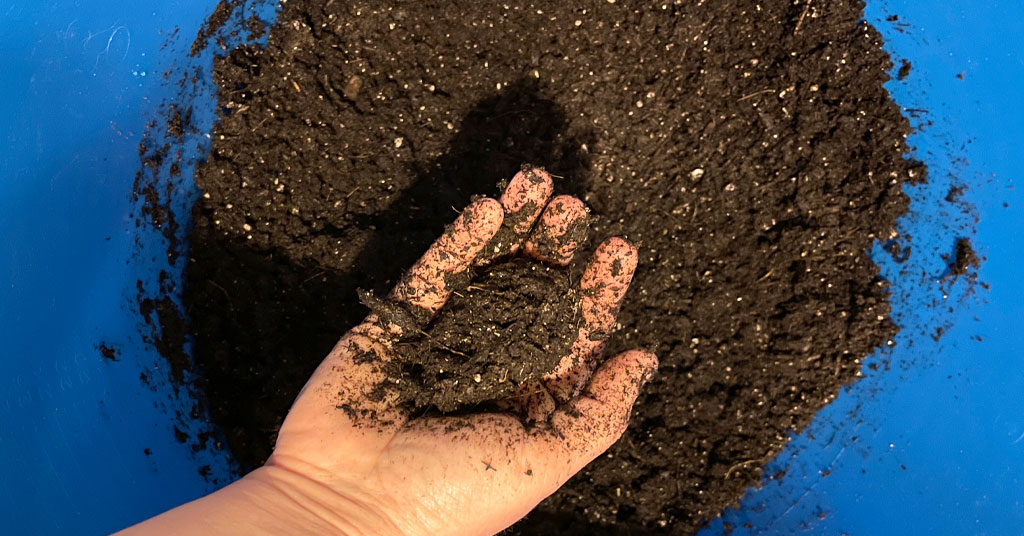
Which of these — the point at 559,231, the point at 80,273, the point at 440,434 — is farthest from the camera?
the point at 80,273

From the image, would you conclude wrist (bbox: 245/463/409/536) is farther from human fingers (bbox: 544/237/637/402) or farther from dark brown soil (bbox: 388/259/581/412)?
human fingers (bbox: 544/237/637/402)

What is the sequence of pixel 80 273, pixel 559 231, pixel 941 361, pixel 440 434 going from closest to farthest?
pixel 440 434, pixel 559 231, pixel 80 273, pixel 941 361

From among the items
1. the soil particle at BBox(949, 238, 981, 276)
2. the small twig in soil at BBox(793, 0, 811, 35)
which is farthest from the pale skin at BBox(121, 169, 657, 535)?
the soil particle at BBox(949, 238, 981, 276)

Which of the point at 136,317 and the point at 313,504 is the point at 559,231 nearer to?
the point at 313,504

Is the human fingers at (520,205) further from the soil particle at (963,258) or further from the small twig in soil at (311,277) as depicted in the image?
the soil particle at (963,258)

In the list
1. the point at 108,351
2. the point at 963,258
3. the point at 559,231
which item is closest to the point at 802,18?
the point at 963,258

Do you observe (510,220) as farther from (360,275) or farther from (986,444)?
(986,444)
